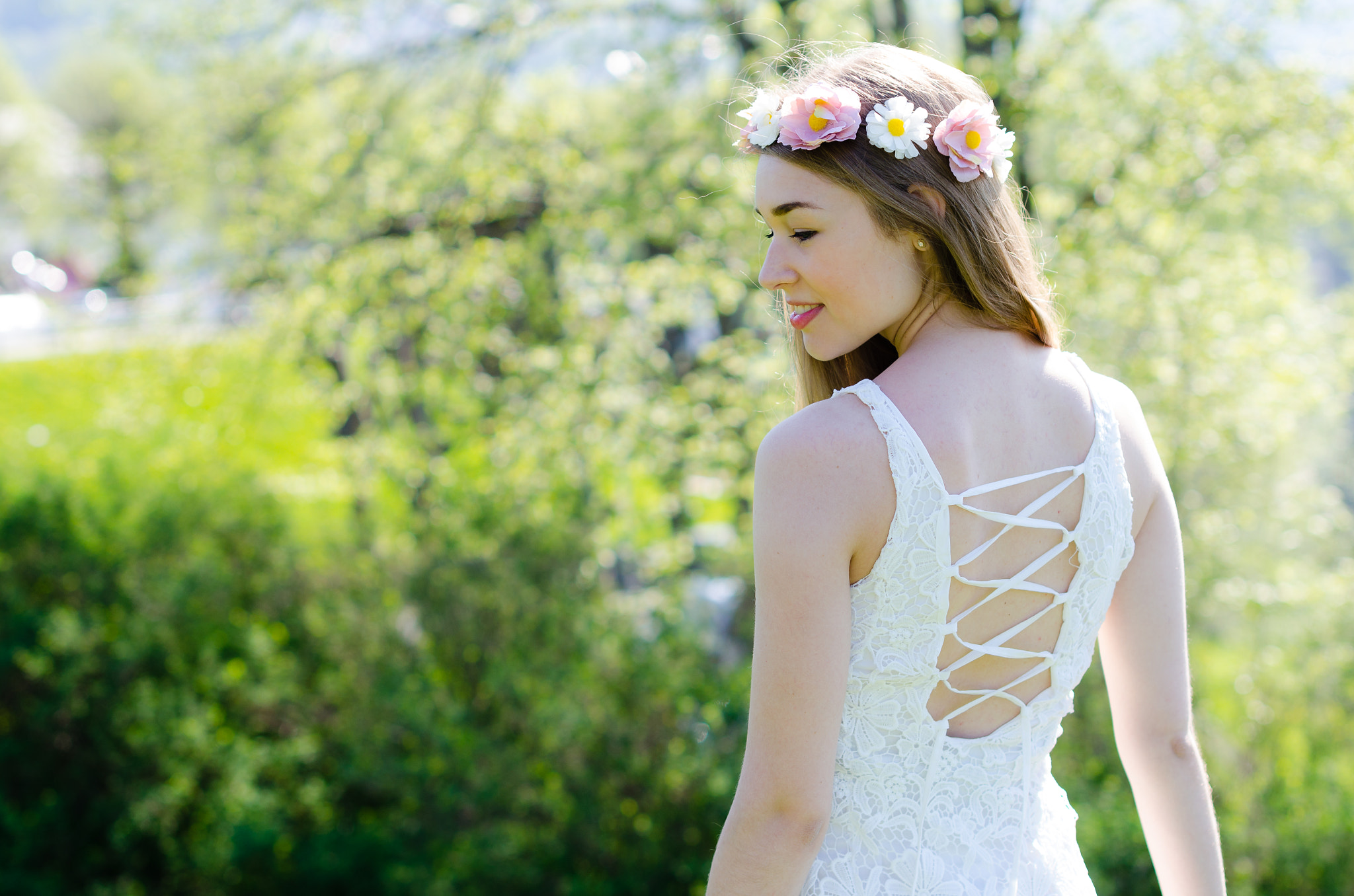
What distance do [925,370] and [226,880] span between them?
4190 millimetres

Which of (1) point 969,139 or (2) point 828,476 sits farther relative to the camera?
(1) point 969,139

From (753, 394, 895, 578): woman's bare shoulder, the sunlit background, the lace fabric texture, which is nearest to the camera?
(753, 394, 895, 578): woman's bare shoulder

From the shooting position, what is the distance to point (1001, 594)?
4.18ft

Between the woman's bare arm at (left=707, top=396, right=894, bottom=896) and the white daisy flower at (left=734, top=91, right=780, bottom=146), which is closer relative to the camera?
the woman's bare arm at (left=707, top=396, right=894, bottom=896)

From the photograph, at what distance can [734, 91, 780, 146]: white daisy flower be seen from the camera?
129cm

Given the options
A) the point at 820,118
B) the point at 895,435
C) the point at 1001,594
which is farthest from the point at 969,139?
the point at 1001,594

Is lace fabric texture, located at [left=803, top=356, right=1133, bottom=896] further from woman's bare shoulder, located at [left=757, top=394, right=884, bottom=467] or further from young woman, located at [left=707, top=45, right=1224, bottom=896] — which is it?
woman's bare shoulder, located at [left=757, top=394, right=884, bottom=467]

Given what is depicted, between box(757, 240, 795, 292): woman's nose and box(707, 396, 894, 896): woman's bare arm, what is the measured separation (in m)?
0.19

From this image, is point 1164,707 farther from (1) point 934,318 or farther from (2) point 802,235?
(2) point 802,235

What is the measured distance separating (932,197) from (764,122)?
0.76 feet

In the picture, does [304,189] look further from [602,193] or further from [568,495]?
[568,495]

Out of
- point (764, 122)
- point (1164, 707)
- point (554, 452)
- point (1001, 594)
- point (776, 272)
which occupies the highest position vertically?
point (764, 122)

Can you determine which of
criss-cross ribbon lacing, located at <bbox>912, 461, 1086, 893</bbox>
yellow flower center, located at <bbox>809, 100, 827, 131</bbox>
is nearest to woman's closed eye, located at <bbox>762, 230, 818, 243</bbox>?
yellow flower center, located at <bbox>809, 100, 827, 131</bbox>

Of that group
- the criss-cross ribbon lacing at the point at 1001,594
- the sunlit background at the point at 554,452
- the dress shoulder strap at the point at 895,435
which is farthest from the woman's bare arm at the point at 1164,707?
the sunlit background at the point at 554,452
